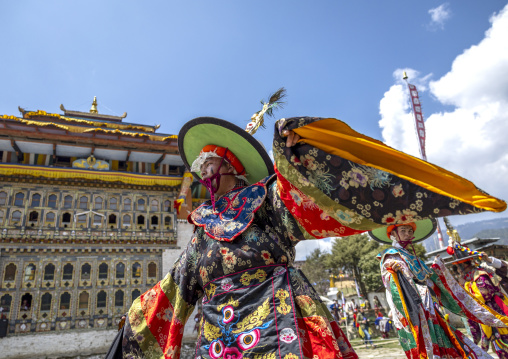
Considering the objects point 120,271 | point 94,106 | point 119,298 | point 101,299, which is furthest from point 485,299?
point 94,106

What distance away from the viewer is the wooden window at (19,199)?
18.0 metres

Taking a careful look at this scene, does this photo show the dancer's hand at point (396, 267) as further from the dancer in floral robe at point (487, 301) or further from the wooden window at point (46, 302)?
the wooden window at point (46, 302)

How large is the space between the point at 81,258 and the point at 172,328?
1808cm

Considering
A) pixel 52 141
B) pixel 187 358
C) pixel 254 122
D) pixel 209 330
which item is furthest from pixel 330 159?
pixel 52 141

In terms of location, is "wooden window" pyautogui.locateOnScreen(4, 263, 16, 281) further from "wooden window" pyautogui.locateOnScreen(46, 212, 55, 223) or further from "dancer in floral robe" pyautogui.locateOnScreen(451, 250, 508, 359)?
"dancer in floral robe" pyautogui.locateOnScreen(451, 250, 508, 359)

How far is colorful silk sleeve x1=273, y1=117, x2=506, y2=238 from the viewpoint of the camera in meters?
1.47

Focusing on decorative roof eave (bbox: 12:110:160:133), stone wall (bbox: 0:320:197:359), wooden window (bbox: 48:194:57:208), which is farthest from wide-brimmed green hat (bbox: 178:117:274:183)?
decorative roof eave (bbox: 12:110:160:133)

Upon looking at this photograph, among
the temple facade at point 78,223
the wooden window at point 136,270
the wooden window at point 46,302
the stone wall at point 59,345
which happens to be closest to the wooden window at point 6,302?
the temple facade at point 78,223

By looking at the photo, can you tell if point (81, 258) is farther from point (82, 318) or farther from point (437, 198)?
point (437, 198)

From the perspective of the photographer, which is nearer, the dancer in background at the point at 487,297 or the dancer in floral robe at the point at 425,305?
the dancer in floral robe at the point at 425,305

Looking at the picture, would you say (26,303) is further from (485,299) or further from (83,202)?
(485,299)

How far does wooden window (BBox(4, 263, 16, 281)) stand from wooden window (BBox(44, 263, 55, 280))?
1.36m

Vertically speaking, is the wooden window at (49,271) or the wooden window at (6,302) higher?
the wooden window at (49,271)

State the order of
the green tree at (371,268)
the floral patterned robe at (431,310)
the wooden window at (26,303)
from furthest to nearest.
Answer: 1. the green tree at (371,268)
2. the wooden window at (26,303)
3. the floral patterned robe at (431,310)
